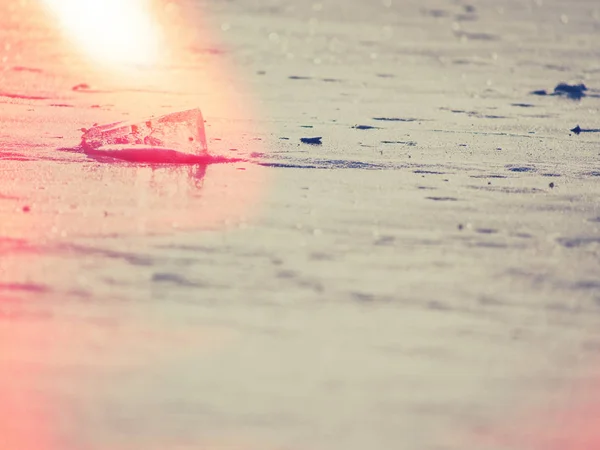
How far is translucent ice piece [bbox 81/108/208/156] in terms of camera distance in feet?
21.4

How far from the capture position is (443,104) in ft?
27.0

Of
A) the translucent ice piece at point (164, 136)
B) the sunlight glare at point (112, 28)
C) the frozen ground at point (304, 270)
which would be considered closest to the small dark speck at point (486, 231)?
the frozen ground at point (304, 270)

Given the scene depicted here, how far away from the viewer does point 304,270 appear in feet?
16.2

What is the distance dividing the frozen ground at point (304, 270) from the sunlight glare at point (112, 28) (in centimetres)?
91

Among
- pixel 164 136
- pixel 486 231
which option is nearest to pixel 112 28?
pixel 164 136

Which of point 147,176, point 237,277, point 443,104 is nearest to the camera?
point 237,277

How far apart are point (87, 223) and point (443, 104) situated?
11.2 ft

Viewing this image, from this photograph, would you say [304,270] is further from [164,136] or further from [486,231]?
[164,136]

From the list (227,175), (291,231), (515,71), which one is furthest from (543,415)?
(515,71)

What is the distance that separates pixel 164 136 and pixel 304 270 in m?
1.88

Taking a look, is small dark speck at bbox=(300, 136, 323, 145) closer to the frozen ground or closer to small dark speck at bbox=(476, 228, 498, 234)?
the frozen ground

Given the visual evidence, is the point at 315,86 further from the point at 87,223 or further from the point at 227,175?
the point at 87,223

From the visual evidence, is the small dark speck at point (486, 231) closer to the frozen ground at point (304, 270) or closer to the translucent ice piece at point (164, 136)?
the frozen ground at point (304, 270)

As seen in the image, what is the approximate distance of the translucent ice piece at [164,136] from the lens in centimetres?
652
